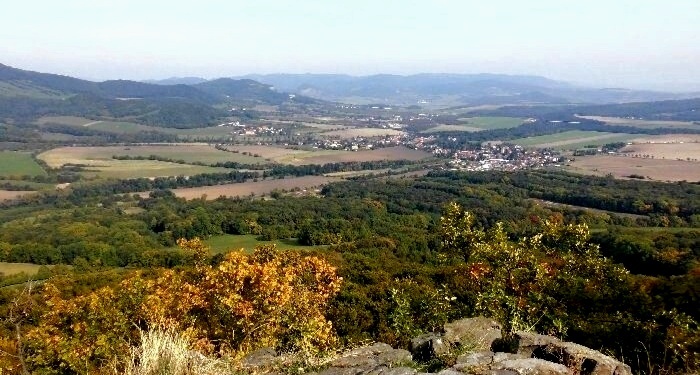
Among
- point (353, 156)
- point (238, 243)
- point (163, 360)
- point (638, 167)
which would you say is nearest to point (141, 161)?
point (353, 156)

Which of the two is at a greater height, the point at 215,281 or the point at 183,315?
the point at 215,281

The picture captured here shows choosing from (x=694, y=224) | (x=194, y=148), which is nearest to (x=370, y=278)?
(x=694, y=224)

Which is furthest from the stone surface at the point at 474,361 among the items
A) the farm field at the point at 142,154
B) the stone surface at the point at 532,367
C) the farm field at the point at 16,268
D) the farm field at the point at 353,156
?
the farm field at the point at 142,154

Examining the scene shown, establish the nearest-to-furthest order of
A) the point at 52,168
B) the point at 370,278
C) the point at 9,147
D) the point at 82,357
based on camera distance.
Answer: the point at 82,357 → the point at 370,278 → the point at 52,168 → the point at 9,147

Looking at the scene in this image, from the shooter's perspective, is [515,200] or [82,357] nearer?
[82,357]

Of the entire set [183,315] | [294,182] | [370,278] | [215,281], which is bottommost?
[294,182]

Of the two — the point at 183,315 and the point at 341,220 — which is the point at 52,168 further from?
the point at 183,315

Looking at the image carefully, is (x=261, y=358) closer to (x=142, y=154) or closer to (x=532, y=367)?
(x=532, y=367)

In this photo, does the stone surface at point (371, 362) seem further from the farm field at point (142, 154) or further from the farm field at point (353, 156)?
the farm field at point (142, 154)
